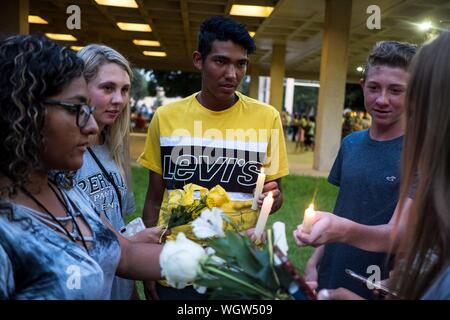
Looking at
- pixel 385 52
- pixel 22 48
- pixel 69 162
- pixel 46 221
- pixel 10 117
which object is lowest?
pixel 46 221

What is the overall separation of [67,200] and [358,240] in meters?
1.11

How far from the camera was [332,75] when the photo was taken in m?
13.0

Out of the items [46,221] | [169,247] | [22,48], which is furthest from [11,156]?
[169,247]

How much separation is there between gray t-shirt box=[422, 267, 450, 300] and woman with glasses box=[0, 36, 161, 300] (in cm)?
100

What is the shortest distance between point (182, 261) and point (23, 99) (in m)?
0.70

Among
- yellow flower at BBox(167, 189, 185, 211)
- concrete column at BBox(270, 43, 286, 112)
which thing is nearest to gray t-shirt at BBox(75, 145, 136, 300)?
yellow flower at BBox(167, 189, 185, 211)

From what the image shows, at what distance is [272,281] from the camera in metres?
1.18

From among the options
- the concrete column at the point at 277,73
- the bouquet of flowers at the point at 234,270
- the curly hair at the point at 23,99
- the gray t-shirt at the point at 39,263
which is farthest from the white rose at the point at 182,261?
the concrete column at the point at 277,73

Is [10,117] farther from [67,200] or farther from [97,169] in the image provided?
[97,169]

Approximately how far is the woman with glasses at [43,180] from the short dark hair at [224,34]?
49.4 inches

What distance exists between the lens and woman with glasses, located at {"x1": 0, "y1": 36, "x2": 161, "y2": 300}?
1.32m

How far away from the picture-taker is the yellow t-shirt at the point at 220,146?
2.58 metres

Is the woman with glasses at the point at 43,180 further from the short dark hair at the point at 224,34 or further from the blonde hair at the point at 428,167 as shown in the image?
the short dark hair at the point at 224,34

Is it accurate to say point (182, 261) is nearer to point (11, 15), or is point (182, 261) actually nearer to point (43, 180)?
point (43, 180)
